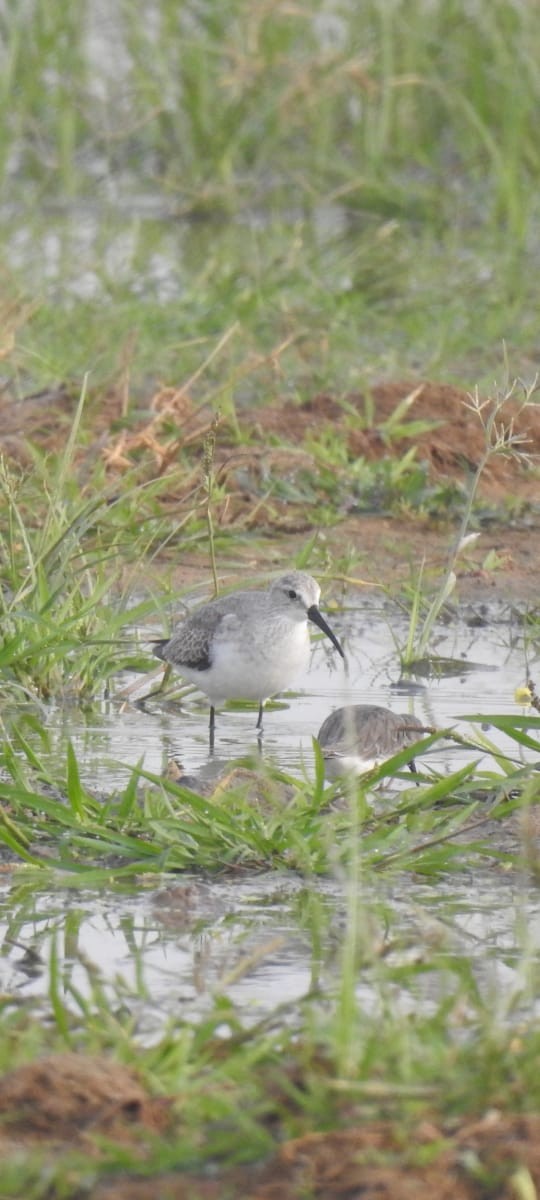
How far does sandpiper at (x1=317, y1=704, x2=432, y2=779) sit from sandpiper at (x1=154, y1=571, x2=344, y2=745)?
49 centimetres

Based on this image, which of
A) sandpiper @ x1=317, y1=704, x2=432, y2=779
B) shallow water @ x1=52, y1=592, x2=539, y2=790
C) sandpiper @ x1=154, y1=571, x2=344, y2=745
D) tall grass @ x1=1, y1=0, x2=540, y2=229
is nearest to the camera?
sandpiper @ x1=317, y1=704, x2=432, y2=779

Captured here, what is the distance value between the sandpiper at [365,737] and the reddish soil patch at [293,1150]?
2402mm

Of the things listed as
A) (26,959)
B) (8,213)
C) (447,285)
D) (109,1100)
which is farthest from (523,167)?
(109,1100)

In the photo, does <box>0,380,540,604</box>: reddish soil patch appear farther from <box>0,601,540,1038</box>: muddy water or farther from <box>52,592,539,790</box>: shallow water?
<box>0,601,540,1038</box>: muddy water

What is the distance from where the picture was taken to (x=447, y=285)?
13.7 metres

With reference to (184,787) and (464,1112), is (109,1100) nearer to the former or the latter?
(464,1112)

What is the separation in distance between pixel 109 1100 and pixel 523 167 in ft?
43.0

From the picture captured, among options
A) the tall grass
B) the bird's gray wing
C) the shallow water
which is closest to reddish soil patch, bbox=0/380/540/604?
the shallow water

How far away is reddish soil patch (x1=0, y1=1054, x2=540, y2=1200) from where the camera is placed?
11.1 ft

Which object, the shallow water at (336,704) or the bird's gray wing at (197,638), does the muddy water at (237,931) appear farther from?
the bird's gray wing at (197,638)

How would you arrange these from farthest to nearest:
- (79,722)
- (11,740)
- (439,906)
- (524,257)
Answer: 1. (524,257)
2. (79,722)
3. (11,740)
4. (439,906)

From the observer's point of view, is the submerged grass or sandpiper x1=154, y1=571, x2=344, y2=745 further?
sandpiper x1=154, y1=571, x2=344, y2=745

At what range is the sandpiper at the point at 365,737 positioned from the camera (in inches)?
241

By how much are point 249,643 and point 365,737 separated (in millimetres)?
878
